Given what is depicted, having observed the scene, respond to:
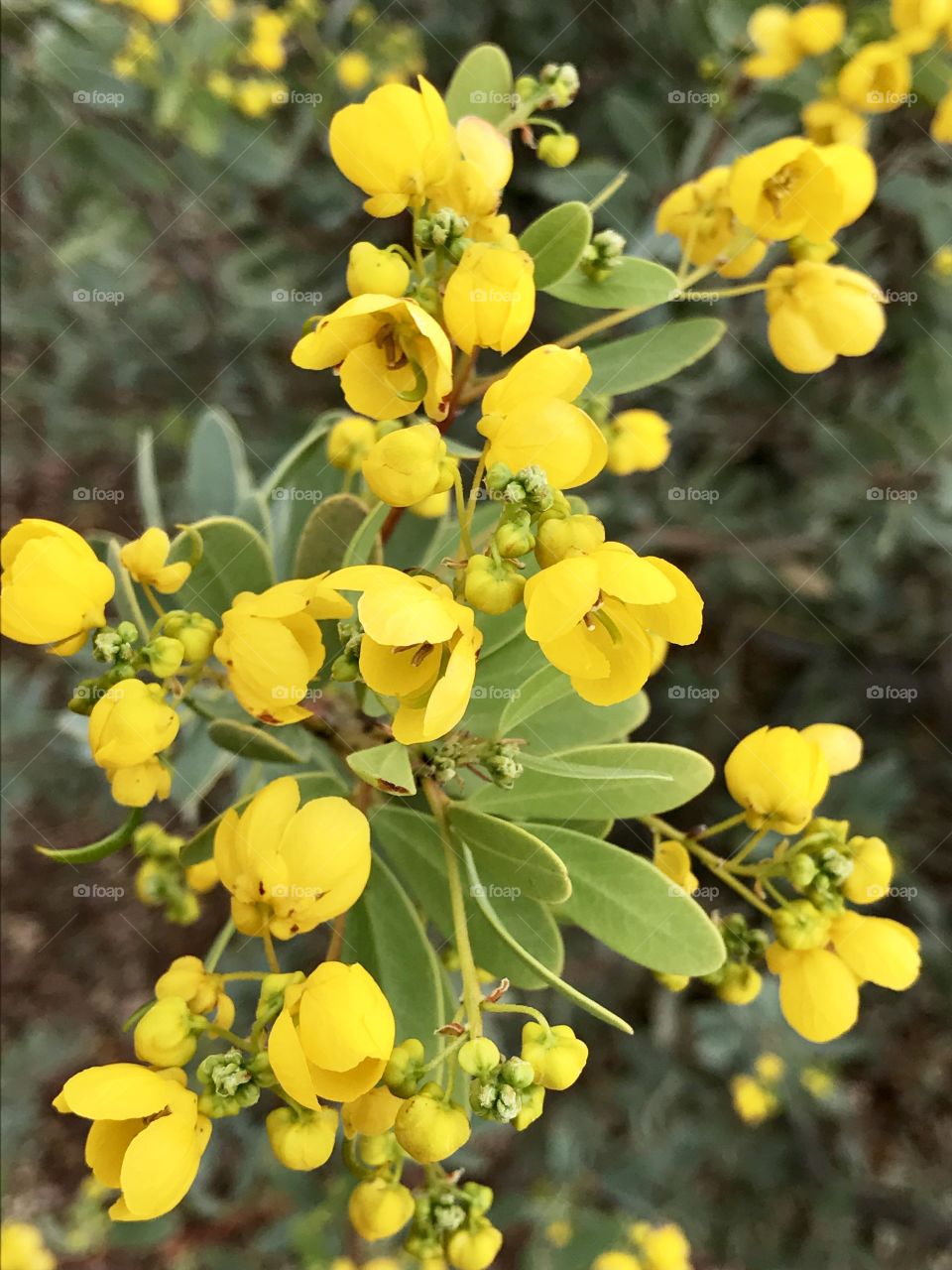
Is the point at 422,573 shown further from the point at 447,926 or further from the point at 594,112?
the point at 594,112

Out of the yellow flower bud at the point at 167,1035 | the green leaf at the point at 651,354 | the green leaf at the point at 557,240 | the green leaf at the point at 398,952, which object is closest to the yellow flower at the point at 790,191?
A: the green leaf at the point at 651,354

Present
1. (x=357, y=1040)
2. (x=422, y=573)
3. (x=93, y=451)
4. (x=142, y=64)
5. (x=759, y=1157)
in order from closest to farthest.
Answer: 1. (x=357, y=1040)
2. (x=422, y=573)
3. (x=142, y=64)
4. (x=759, y=1157)
5. (x=93, y=451)

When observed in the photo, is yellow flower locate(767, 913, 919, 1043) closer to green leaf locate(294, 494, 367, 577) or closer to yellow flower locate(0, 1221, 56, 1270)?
green leaf locate(294, 494, 367, 577)

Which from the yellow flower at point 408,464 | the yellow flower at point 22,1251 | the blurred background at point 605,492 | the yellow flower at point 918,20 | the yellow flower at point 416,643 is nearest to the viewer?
the yellow flower at point 416,643

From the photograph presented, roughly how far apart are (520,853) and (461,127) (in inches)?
37.0

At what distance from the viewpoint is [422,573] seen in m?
1.11

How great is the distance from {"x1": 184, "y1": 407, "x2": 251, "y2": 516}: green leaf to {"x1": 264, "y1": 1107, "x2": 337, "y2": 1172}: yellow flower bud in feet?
4.43

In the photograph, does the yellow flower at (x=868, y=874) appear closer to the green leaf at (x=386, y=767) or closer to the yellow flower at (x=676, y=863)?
the yellow flower at (x=676, y=863)

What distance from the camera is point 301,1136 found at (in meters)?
1.13

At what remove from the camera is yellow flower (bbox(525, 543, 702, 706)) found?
0.97m

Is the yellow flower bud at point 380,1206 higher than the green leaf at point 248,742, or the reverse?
the green leaf at point 248,742

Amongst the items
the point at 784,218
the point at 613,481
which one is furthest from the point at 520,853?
the point at 613,481

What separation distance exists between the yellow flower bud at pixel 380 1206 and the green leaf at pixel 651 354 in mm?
1214

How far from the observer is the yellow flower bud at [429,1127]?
1.03 meters
